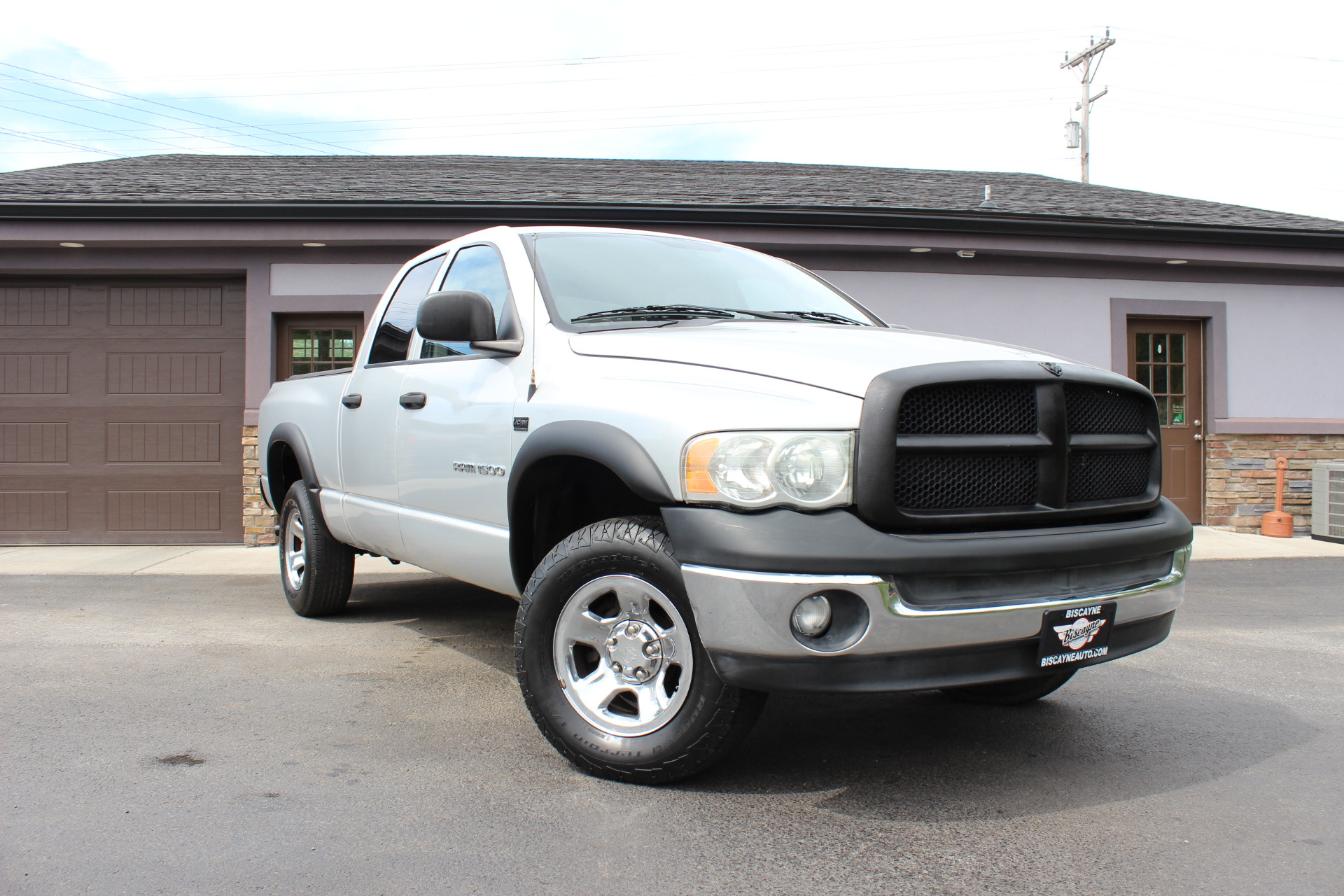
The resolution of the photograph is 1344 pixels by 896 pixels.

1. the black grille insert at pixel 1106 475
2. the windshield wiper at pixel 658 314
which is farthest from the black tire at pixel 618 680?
the black grille insert at pixel 1106 475

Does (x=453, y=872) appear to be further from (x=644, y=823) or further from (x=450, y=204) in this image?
(x=450, y=204)

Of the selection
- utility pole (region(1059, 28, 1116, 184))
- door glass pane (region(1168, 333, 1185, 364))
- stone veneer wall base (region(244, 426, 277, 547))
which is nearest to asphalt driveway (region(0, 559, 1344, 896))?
stone veneer wall base (region(244, 426, 277, 547))

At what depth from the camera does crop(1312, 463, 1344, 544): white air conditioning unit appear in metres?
10.2

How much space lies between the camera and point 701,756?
2.89m

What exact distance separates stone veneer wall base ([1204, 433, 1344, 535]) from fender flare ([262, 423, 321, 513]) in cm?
964

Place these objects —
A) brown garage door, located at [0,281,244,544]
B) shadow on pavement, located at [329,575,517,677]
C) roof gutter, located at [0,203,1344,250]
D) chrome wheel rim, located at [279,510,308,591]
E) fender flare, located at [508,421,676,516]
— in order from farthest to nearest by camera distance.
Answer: brown garage door, located at [0,281,244,544] → roof gutter, located at [0,203,1344,250] → chrome wheel rim, located at [279,510,308,591] → shadow on pavement, located at [329,575,517,677] → fender flare, located at [508,421,676,516]

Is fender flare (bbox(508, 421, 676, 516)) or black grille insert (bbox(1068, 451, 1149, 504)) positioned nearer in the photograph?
fender flare (bbox(508, 421, 676, 516))

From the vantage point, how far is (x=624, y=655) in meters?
3.07

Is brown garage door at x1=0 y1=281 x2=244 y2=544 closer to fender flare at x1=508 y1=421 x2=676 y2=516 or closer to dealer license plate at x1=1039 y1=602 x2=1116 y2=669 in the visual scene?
fender flare at x1=508 y1=421 x2=676 y2=516

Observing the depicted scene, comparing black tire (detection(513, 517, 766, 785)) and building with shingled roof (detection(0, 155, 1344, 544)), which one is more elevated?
building with shingled roof (detection(0, 155, 1344, 544))

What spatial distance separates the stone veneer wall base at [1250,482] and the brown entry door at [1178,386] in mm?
145

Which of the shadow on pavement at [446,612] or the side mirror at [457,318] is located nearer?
the side mirror at [457,318]

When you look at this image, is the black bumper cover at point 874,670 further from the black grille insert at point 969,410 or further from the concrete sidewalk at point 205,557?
the concrete sidewalk at point 205,557

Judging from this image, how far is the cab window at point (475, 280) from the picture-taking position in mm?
3994
